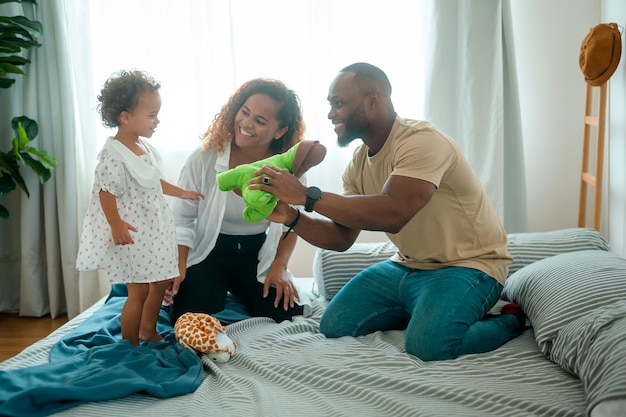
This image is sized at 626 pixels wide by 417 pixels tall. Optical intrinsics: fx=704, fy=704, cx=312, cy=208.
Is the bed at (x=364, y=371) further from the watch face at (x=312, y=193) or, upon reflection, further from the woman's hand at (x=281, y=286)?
the watch face at (x=312, y=193)

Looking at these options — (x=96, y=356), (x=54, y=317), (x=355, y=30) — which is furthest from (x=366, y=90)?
(x=54, y=317)

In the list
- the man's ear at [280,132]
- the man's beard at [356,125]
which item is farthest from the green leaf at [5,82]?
the man's beard at [356,125]

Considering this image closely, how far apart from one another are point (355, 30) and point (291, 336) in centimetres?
174

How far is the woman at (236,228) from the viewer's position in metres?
2.38

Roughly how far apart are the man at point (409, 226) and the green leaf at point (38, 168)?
1.55m

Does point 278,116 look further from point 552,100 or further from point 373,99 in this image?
point 552,100

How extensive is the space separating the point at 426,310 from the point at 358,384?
0.38 metres

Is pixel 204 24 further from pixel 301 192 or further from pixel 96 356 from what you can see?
pixel 96 356

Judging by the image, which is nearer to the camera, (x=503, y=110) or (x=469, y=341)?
(x=469, y=341)

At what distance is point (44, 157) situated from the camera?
3170 millimetres

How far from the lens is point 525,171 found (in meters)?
3.37

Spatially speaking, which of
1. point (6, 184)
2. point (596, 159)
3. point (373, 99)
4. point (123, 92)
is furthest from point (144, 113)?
point (596, 159)

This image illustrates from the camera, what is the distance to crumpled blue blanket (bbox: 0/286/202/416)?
5.12 ft

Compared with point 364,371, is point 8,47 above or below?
above
